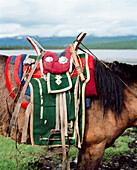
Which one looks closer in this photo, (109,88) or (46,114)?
(46,114)

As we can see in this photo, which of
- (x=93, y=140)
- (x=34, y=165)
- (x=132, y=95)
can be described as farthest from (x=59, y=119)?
(x=34, y=165)

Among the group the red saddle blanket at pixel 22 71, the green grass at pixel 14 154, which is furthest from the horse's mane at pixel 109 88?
the green grass at pixel 14 154

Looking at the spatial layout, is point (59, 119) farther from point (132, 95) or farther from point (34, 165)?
point (34, 165)

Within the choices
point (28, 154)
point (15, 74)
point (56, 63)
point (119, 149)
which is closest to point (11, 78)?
point (15, 74)

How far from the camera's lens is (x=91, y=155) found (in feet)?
6.44

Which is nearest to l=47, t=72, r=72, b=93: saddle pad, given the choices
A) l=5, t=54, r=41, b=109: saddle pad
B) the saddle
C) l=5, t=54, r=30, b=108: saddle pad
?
the saddle

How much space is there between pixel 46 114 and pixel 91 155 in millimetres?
757

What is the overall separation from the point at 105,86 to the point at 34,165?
79.6 inches

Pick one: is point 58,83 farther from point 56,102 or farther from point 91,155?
point 91,155

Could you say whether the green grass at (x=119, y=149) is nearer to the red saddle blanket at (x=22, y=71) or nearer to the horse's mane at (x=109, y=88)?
the horse's mane at (x=109, y=88)

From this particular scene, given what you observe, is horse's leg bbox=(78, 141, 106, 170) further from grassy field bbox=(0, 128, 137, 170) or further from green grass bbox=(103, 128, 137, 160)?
green grass bbox=(103, 128, 137, 160)

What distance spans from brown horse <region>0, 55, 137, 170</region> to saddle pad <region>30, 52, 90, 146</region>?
0.14m

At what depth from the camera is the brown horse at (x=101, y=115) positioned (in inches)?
74.2

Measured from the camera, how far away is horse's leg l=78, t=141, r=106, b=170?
1.93m
